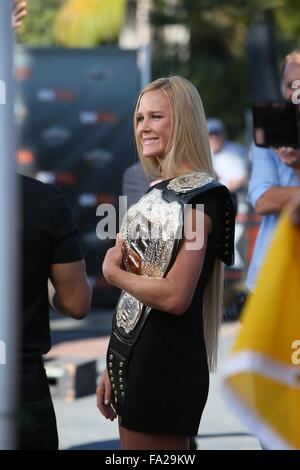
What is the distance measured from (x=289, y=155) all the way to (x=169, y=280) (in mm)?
1632

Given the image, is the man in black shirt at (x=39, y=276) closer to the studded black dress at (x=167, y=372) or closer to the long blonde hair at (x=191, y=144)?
the studded black dress at (x=167, y=372)

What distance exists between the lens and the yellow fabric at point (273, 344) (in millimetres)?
2273

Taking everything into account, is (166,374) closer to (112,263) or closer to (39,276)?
(112,263)

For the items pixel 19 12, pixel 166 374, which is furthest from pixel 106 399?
pixel 19 12

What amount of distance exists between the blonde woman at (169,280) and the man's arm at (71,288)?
0.10 meters

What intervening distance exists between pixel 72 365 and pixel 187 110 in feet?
14.5

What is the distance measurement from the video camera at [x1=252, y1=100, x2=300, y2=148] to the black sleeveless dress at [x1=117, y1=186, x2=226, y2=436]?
147 centimetres

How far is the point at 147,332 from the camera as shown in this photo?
3.47 metres

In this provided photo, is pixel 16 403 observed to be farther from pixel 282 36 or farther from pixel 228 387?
pixel 282 36

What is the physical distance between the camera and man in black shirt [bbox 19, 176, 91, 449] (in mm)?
3273

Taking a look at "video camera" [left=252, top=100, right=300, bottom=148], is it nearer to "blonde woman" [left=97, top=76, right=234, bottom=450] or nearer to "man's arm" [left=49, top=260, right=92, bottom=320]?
"blonde woman" [left=97, top=76, right=234, bottom=450]

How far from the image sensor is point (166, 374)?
3.46m

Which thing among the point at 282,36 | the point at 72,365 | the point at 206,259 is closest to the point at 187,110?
the point at 206,259

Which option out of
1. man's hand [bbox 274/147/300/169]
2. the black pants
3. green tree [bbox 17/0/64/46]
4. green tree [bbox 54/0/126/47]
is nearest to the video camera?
man's hand [bbox 274/147/300/169]
